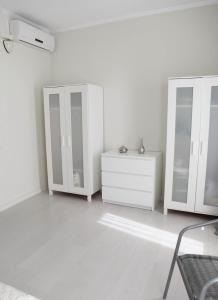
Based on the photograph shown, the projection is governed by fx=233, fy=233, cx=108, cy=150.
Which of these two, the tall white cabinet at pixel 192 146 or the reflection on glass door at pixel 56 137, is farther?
the reflection on glass door at pixel 56 137

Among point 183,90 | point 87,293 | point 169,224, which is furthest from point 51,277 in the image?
point 183,90

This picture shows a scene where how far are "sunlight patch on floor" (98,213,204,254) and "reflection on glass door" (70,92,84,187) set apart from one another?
0.78 meters

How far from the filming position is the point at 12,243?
7.68ft

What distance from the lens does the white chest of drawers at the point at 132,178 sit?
302cm

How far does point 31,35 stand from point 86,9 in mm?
845

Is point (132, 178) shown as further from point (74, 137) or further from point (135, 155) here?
point (74, 137)

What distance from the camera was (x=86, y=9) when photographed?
9.83 ft

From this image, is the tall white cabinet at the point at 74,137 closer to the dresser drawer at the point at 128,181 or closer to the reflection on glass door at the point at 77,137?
the reflection on glass door at the point at 77,137

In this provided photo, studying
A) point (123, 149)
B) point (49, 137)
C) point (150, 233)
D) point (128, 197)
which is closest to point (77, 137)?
point (49, 137)

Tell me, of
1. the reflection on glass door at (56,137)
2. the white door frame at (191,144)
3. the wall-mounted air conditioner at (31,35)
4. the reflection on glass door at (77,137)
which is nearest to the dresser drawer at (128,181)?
the white door frame at (191,144)

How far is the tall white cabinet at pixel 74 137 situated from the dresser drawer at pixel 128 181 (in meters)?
0.26

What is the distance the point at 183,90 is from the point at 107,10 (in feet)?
4.85

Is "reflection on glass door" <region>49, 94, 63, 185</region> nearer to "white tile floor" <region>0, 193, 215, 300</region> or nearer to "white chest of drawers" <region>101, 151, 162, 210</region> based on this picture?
"white tile floor" <region>0, 193, 215, 300</region>

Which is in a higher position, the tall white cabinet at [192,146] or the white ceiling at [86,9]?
the white ceiling at [86,9]
